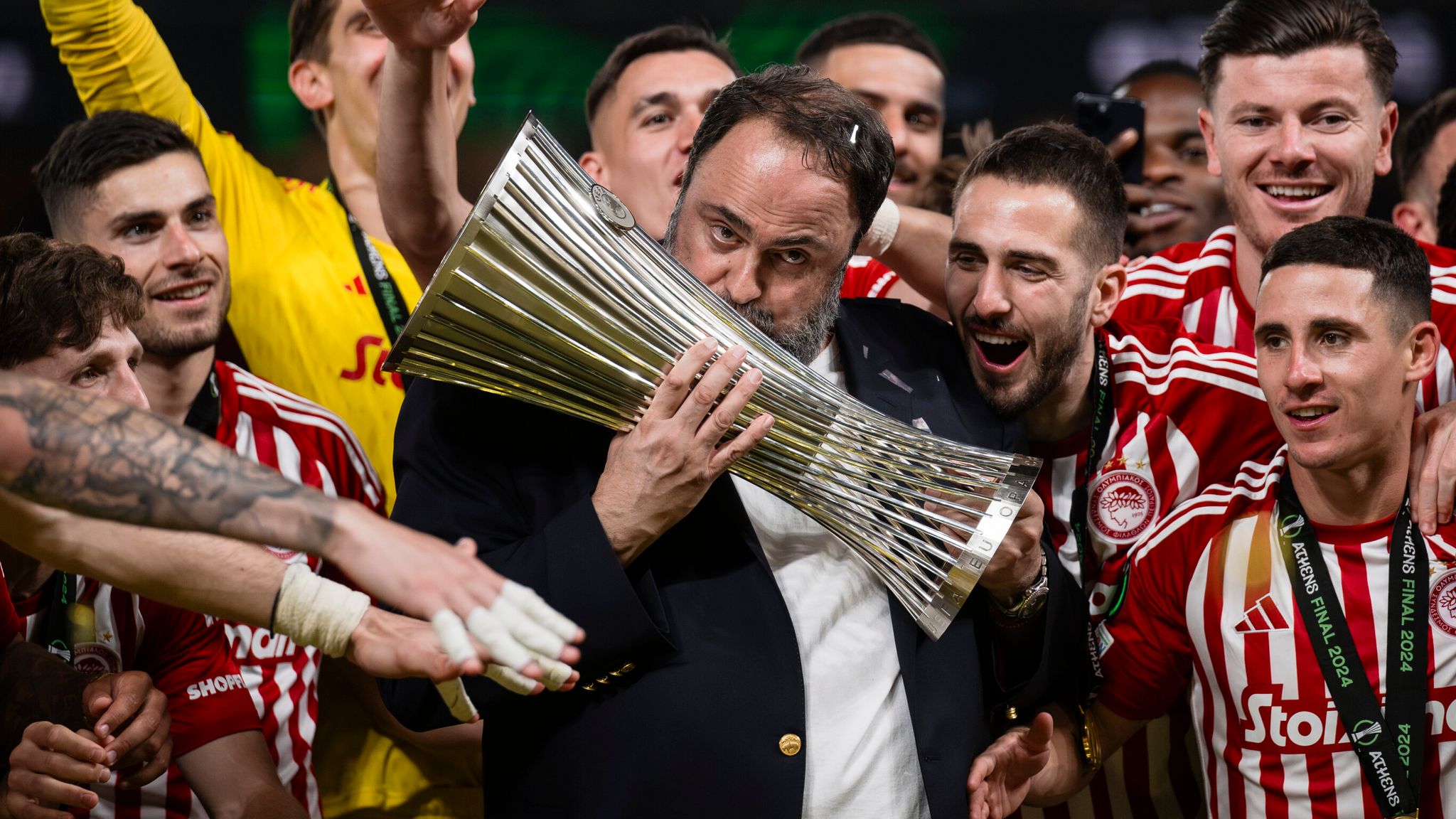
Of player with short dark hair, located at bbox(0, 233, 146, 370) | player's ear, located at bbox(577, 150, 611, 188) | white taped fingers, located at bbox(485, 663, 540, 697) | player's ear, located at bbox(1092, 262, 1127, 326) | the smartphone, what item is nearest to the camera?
white taped fingers, located at bbox(485, 663, 540, 697)

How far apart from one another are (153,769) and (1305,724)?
6.58 ft

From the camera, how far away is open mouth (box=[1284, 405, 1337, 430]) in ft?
7.79

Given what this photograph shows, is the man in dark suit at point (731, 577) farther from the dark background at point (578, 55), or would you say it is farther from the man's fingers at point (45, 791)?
the dark background at point (578, 55)

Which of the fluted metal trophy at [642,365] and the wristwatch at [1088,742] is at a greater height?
the fluted metal trophy at [642,365]

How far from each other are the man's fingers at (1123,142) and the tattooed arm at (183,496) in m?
2.65

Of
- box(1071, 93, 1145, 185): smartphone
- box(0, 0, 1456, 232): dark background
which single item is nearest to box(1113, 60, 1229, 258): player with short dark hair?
box(0, 0, 1456, 232): dark background

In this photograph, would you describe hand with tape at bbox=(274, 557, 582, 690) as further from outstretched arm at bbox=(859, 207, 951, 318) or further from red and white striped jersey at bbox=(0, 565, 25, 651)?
outstretched arm at bbox=(859, 207, 951, 318)

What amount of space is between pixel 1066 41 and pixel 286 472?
3.30m

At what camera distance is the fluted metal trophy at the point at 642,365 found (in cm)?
173

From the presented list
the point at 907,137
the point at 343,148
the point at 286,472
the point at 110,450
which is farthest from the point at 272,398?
the point at 907,137

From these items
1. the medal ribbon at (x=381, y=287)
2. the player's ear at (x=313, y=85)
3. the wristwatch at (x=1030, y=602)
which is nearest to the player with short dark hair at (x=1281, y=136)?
the wristwatch at (x=1030, y=602)

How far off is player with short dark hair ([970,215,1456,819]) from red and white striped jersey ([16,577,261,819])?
4.96ft

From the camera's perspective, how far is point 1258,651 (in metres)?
2.43

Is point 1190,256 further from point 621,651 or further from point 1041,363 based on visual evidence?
point 621,651
